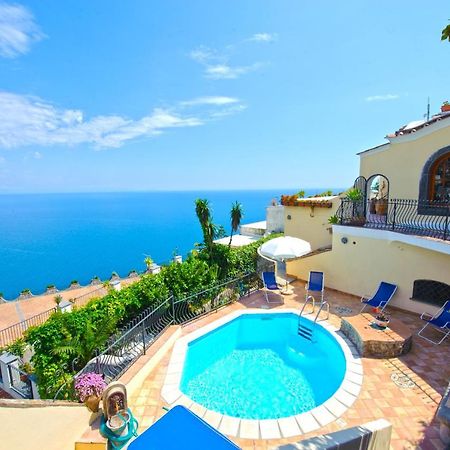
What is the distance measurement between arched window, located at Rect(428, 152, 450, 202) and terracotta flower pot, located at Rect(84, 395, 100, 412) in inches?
517

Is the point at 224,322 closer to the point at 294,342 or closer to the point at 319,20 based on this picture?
the point at 294,342

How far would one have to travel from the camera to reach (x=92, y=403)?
17.6ft

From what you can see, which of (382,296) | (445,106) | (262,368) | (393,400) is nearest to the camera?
(393,400)

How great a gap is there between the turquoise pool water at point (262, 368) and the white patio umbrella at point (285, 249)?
2.37 metres

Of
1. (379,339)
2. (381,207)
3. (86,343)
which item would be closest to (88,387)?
(86,343)

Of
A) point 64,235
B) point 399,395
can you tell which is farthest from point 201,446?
point 64,235

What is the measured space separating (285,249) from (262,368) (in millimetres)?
4880

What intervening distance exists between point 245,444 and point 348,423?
2.17 metres

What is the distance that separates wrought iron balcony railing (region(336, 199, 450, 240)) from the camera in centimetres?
1048

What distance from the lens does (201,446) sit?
352 cm

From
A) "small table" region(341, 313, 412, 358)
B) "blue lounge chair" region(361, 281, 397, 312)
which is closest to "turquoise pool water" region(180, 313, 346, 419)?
"small table" region(341, 313, 412, 358)

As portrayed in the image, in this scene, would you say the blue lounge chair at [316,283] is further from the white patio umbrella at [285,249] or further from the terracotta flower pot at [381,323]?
the terracotta flower pot at [381,323]

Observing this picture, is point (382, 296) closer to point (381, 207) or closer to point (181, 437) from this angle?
point (381, 207)

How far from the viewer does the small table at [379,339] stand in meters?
8.02
